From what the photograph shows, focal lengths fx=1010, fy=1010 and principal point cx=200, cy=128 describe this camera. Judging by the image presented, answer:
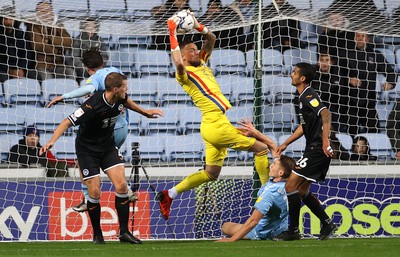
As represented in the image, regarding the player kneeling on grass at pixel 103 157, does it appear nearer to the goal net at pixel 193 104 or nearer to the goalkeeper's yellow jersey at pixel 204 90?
the goalkeeper's yellow jersey at pixel 204 90

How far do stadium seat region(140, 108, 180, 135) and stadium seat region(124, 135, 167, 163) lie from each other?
121 mm

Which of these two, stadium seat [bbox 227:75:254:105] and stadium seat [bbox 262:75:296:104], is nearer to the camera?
stadium seat [bbox 262:75:296:104]

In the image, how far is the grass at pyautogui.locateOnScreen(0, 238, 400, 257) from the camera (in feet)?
27.2

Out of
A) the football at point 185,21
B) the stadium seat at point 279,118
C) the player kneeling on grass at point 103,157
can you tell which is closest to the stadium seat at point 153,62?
the stadium seat at point 279,118

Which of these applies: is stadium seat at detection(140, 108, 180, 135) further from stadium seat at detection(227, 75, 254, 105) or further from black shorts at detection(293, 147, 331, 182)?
black shorts at detection(293, 147, 331, 182)

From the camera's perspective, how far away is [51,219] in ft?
38.8

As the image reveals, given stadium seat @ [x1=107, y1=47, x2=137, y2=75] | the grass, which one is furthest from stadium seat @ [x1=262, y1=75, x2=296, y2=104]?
the grass

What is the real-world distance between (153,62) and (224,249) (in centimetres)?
522

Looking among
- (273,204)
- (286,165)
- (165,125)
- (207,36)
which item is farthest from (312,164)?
(165,125)

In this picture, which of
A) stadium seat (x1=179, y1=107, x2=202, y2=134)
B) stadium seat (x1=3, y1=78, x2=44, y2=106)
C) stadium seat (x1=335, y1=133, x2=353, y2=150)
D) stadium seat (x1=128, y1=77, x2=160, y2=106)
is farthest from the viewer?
stadium seat (x1=128, y1=77, x2=160, y2=106)

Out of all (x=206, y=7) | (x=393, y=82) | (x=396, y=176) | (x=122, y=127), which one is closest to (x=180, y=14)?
(x=122, y=127)

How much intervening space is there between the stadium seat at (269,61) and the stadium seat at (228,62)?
88 mm

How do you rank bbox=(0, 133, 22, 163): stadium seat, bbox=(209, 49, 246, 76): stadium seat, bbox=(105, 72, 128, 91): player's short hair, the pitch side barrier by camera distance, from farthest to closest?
bbox=(209, 49, 246, 76): stadium seat, bbox=(0, 133, 22, 163): stadium seat, the pitch side barrier, bbox=(105, 72, 128, 91): player's short hair

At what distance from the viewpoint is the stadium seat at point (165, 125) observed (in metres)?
13.1
